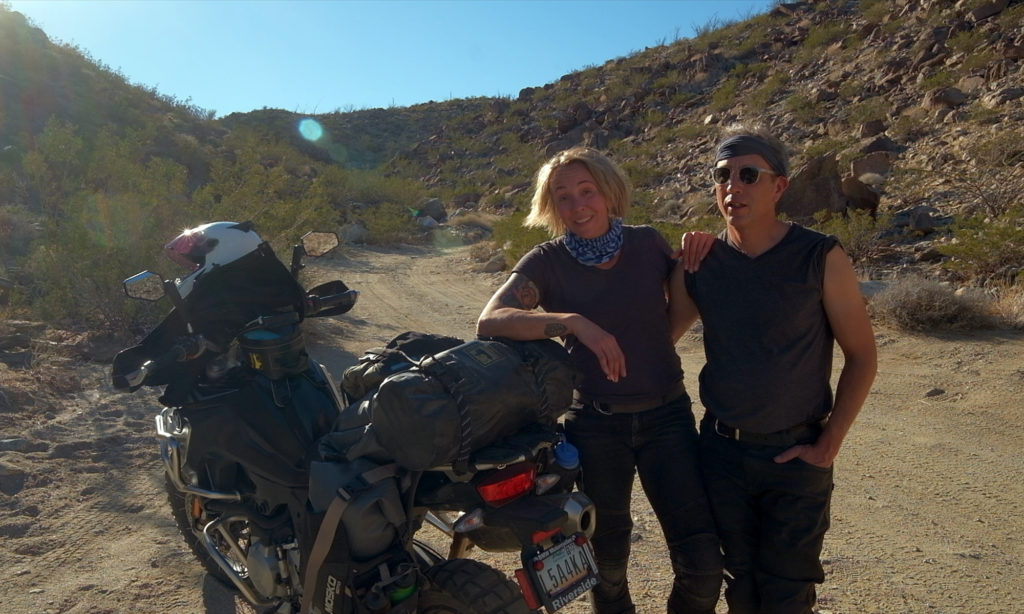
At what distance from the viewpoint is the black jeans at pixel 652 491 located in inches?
94.0

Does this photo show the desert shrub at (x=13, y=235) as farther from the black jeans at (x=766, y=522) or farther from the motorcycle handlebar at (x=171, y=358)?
the black jeans at (x=766, y=522)

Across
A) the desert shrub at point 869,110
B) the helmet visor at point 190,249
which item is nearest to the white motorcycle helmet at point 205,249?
the helmet visor at point 190,249

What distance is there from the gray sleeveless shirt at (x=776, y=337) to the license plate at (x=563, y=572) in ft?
2.17

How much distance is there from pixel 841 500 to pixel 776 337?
226cm

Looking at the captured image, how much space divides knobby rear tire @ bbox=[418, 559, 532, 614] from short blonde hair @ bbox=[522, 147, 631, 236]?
1.18 meters

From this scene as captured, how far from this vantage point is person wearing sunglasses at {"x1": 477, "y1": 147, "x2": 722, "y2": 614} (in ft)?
7.93

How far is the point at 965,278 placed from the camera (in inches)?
314

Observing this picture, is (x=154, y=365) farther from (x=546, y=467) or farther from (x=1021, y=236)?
(x=1021, y=236)

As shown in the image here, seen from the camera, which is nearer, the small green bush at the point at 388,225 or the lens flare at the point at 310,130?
the small green bush at the point at 388,225

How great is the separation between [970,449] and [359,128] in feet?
153

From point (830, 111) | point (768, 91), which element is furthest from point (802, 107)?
point (768, 91)

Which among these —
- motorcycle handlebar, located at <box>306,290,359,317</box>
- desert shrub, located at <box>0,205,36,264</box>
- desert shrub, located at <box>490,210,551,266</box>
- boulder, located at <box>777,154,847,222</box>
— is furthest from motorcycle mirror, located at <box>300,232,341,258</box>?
desert shrub, located at <box>0,205,36,264</box>

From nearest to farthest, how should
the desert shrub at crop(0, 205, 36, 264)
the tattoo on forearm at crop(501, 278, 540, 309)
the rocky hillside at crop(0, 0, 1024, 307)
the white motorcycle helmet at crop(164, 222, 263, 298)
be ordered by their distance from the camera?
the tattoo on forearm at crop(501, 278, 540, 309), the white motorcycle helmet at crop(164, 222, 263, 298), the rocky hillside at crop(0, 0, 1024, 307), the desert shrub at crop(0, 205, 36, 264)

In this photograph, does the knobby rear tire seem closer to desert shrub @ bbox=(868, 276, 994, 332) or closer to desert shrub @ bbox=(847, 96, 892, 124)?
desert shrub @ bbox=(868, 276, 994, 332)
